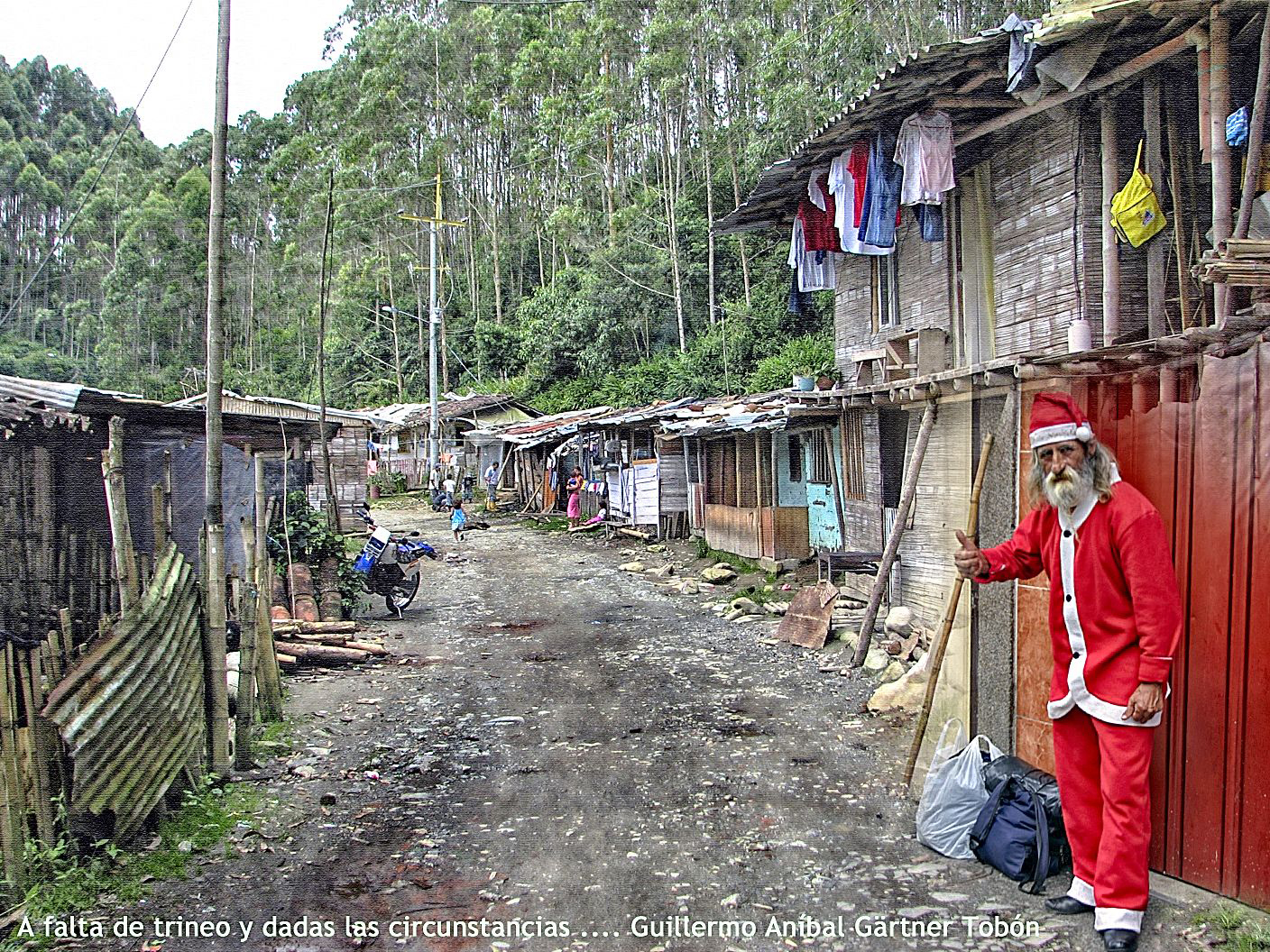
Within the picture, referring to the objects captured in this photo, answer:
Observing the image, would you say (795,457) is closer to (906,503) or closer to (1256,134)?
(906,503)

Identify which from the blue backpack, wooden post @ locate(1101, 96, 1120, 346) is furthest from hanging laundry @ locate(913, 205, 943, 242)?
the blue backpack

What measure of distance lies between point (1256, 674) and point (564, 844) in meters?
3.17

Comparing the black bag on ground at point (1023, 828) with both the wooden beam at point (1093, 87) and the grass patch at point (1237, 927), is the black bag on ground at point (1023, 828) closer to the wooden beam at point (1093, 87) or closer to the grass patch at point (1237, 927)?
the grass patch at point (1237, 927)

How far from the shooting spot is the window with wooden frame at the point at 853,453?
11320mm

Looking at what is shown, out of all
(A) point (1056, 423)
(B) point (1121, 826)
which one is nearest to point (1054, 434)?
(A) point (1056, 423)

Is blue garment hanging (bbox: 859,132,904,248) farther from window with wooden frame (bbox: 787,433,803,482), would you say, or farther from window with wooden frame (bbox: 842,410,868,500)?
window with wooden frame (bbox: 787,433,803,482)

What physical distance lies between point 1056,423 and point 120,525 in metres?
4.59

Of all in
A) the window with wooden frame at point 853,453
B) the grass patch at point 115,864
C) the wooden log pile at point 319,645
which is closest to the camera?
the grass patch at point 115,864

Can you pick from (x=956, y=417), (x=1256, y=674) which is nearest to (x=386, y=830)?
(x=1256, y=674)

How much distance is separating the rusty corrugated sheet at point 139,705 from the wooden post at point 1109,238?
7930mm

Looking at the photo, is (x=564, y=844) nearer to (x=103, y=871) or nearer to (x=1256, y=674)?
(x=103, y=871)

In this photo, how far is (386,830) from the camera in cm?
482

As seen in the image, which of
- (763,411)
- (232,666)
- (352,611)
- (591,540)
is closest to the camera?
(232,666)

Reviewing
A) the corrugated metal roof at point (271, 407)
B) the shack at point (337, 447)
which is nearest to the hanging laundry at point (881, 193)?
the shack at point (337, 447)
